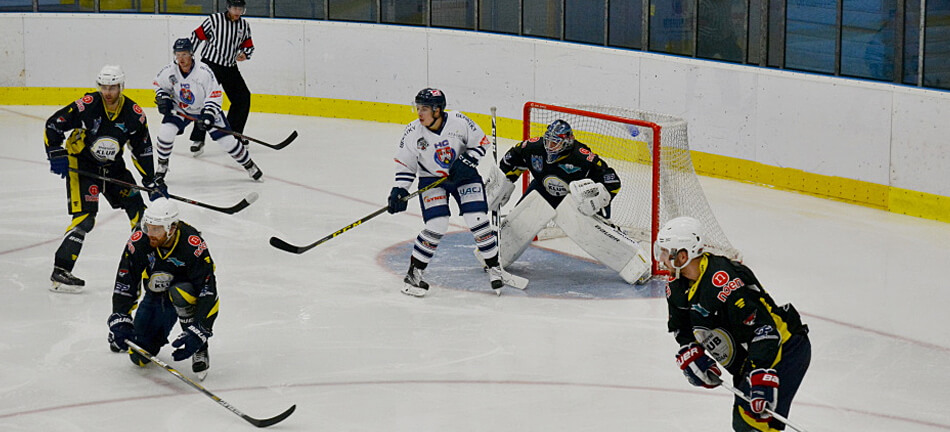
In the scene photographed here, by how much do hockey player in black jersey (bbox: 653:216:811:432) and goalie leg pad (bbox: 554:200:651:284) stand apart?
109 inches

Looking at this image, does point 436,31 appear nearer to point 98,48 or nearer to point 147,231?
point 98,48

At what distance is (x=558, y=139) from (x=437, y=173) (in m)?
0.63

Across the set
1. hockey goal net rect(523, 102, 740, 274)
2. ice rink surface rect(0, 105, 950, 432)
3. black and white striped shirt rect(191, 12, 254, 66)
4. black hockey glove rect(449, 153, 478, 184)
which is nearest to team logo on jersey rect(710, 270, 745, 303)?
ice rink surface rect(0, 105, 950, 432)

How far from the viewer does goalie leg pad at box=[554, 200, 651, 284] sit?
6730 mm

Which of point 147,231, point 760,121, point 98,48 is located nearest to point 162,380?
point 147,231

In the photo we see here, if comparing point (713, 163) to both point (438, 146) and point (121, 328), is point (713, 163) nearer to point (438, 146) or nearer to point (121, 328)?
point (438, 146)

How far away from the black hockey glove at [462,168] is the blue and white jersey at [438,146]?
0.04 meters

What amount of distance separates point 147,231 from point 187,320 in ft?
1.42

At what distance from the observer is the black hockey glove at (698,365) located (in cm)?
384

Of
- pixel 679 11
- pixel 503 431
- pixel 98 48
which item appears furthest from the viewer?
pixel 98 48

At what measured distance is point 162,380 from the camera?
5289 millimetres

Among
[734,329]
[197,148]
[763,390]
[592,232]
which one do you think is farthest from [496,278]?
[197,148]

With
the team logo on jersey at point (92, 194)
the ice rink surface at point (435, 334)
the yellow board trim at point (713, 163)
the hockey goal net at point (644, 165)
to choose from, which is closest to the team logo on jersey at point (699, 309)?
the ice rink surface at point (435, 334)

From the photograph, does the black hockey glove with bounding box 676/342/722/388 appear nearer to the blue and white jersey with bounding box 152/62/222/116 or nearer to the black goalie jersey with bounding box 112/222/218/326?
the black goalie jersey with bounding box 112/222/218/326
